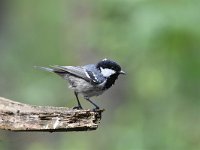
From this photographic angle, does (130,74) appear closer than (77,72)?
No

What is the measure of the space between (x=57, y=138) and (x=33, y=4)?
19.4 ft

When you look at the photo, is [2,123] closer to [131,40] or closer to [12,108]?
[12,108]

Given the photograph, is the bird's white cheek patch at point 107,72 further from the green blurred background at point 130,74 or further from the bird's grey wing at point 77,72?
the green blurred background at point 130,74

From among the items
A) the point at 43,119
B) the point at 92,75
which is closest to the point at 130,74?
the point at 92,75

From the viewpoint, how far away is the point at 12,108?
15.0 feet

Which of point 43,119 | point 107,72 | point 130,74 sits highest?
point 130,74

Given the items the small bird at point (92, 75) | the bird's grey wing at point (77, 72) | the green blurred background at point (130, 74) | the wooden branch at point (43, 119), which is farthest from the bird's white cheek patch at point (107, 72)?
the wooden branch at point (43, 119)

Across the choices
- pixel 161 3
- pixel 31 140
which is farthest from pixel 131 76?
pixel 161 3

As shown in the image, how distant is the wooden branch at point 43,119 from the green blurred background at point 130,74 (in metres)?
2.20

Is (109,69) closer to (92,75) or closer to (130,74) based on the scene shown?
(92,75)

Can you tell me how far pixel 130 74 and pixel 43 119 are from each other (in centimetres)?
518

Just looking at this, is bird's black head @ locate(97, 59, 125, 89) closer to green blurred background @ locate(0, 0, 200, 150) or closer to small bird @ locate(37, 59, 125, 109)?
small bird @ locate(37, 59, 125, 109)

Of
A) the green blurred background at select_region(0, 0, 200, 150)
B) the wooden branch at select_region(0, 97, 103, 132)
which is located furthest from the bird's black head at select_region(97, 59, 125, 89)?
the wooden branch at select_region(0, 97, 103, 132)

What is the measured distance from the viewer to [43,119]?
14.5ft
